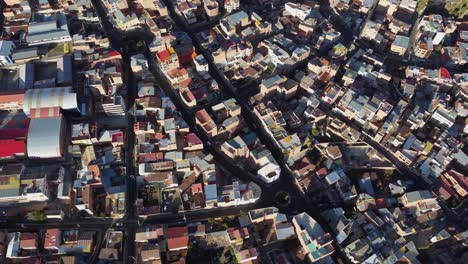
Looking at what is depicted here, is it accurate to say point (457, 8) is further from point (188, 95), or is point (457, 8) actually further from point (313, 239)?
point (313, 239)

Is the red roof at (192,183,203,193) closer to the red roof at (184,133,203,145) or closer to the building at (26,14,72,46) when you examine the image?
the red roof at (184,133,203,145)

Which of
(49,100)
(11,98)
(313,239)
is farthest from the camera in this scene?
(11,98)

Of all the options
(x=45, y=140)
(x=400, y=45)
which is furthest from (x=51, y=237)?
(x=400, y=45)

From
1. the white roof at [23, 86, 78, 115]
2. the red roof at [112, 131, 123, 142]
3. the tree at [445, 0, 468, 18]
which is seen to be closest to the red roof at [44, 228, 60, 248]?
the red roof at [112, 131, 123, 142]

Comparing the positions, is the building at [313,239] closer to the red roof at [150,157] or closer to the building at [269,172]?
the building at [269,172]

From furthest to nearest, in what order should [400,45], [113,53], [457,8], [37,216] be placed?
[457,8]
[400,45]
[113,53]
[37,216]

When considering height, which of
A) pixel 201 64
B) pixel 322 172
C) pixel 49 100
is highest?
pixel 201 64

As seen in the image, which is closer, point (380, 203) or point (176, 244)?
point (176, 244)
